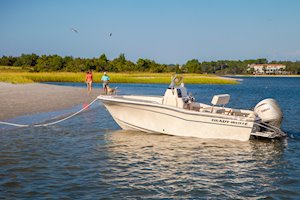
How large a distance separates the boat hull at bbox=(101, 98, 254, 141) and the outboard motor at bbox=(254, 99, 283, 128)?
108cm

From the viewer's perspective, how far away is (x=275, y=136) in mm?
15547

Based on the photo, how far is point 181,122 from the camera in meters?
15.5

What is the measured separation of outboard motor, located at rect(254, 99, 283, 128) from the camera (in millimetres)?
15562

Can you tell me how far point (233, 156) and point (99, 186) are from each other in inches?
209

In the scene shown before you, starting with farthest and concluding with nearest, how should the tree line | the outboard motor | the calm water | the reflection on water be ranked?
1. the tree line
2. the outboard motor
3. the reflection on water
4. the calm water

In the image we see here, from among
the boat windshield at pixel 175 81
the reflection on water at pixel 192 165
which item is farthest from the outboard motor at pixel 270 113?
the boat windshield at pixel 175 81

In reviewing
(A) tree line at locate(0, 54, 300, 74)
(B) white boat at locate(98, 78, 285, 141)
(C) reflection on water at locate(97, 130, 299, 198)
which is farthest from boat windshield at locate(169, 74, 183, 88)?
(A) tree line at locate(0, 54, 300, 74)

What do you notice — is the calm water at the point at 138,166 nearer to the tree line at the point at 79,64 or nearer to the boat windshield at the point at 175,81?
the boat windshield at the point at 175,81

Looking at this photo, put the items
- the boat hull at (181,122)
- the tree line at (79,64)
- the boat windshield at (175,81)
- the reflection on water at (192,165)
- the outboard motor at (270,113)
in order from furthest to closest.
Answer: the tree line at (79,64), the boat windshield at (175,81), the outboard motor at (270,113), the boat hull at (181,122), the reflection on water at (192,165)

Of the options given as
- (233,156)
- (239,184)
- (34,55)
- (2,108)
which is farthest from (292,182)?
(34,55)

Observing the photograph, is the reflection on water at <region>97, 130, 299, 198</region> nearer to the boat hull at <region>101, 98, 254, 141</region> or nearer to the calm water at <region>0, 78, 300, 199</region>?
the calm water at <region>0, 78, 300, 199</region>

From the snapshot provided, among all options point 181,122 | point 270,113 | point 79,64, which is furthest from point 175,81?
point 79,64

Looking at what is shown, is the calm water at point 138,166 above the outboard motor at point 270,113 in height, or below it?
below

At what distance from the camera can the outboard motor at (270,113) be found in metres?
15.6
